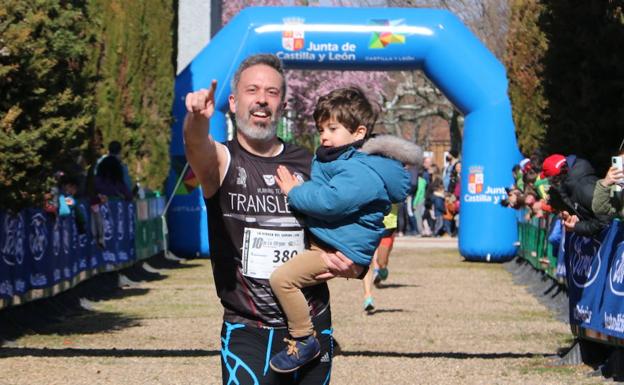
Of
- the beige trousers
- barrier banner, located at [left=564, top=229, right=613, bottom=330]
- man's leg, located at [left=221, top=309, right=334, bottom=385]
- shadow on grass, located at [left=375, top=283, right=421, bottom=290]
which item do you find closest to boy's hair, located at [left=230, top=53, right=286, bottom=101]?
the beige trousers

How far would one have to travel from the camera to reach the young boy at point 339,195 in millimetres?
5402

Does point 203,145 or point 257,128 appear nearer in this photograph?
point 203,145

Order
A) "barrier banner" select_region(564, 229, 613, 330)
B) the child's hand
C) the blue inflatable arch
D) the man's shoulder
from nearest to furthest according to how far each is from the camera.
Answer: the child's hand → the man's shoulder → "barrier banner" select_region(564, 229, 613, 330) → the blue inflatable arch

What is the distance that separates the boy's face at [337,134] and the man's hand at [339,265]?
1.42 ft

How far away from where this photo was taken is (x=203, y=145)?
5.33m

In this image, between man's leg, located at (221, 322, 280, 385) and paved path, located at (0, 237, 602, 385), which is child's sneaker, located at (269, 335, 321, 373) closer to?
man's leg, located at (221, 322, 280, 385)

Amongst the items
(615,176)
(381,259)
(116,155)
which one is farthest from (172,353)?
(116,155)

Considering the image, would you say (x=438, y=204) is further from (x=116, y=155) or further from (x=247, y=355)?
(x=247, y=355)

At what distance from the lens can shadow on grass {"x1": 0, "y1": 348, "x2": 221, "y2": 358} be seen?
1203cm

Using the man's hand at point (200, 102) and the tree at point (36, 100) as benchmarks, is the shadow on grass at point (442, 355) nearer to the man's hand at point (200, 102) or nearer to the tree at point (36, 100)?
the tree at point (36, 100)

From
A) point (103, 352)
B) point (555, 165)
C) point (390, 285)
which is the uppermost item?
point (555, 165)

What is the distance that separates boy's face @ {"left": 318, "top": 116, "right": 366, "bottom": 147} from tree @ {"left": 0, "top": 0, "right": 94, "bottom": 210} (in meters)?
6.66

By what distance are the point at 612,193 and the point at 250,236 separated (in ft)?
18.9

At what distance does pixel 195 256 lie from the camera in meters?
27.9
